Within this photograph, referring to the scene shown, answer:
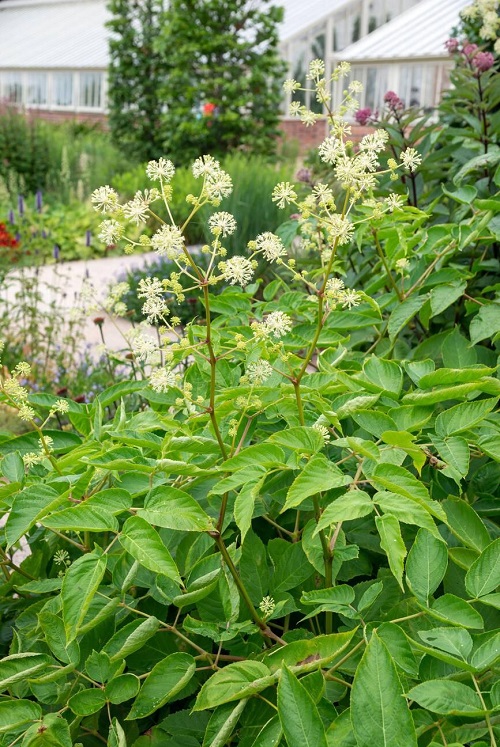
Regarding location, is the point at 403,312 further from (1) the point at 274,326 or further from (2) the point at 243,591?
(2) the point at 243,591

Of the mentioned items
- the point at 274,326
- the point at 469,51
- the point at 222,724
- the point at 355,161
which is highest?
the point at 469,51

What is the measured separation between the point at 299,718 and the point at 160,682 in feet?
0.81

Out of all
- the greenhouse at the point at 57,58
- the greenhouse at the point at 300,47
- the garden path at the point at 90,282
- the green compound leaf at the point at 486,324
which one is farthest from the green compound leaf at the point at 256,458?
the greenhouse at the point at 57,58

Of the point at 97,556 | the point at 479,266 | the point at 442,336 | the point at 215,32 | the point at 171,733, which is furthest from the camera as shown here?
the point at 215,32

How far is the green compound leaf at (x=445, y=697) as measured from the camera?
0.82 metres

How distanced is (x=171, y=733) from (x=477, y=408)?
0.59 m

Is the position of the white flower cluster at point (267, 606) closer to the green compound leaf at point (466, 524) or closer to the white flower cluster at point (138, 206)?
the green compound leaf at point (466, 524)

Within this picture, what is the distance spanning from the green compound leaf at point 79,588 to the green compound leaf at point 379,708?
301 millimetres

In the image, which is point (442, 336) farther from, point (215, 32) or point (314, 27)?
point (314, 27)

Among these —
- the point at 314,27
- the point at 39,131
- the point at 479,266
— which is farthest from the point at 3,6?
the point at 479,266

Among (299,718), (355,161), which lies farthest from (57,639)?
(355,161)

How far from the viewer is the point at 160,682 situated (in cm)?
98

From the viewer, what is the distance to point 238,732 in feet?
3.38

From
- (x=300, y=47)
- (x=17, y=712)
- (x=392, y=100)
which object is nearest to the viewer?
(x=17, y=712)
